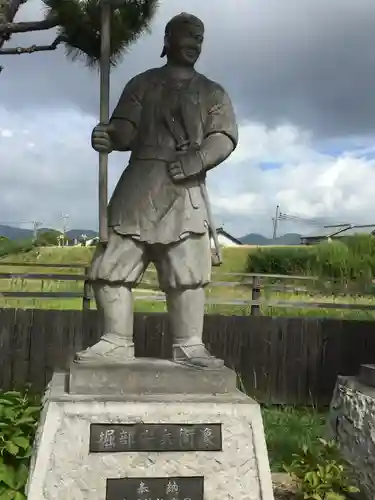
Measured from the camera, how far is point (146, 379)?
3182 mm

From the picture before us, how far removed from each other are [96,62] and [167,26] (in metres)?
1.94

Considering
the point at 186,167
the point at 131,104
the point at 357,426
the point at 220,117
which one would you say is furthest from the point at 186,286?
the point at 357,426

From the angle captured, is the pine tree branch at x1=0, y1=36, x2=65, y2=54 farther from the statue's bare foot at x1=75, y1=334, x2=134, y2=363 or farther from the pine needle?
the statue's bare foot at x1=75, y1=334, x2=134, y2=363

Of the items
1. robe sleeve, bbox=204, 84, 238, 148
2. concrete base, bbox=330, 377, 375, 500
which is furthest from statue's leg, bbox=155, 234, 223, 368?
concrete base, bbox=330, 377, 375, 500

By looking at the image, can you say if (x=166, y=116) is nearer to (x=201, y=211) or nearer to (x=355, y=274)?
(x=201, y=211)

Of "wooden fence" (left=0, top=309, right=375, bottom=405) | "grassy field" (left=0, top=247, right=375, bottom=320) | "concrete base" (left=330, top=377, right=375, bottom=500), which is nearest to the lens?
"concrete base" (left=330, top=377, right=375, bottom=500)

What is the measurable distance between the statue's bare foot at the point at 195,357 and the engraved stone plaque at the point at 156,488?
0.54m

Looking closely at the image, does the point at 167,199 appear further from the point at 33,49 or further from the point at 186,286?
the point at 33,49

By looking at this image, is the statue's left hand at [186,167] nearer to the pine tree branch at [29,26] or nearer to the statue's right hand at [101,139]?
the statue's right hand at [101,139]

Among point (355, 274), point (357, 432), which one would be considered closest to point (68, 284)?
point (355, 274)

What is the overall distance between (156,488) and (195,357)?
68 cm

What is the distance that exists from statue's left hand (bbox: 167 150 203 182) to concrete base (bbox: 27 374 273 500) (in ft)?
3.67

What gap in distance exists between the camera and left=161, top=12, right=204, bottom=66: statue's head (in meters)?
3.51

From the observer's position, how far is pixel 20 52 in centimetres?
564
